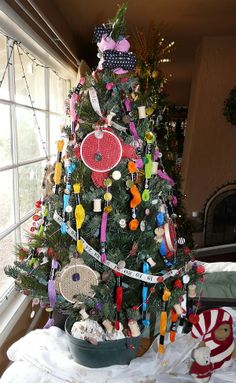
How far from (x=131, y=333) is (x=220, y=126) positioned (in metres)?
3.04

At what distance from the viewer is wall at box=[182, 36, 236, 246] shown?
11.8 feet

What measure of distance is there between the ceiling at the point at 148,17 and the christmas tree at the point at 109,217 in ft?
2.53

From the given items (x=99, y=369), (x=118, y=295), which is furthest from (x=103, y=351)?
(x=118, y=295)

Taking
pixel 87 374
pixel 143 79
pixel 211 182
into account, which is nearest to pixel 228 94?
pixel 211 182

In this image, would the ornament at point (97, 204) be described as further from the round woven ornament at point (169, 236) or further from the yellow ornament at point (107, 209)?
the round woven ornament at point (169, 236)

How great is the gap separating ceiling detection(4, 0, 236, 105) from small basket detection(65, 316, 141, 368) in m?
1.52

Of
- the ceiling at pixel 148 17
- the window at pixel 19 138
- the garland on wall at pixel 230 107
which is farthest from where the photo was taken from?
the garland on wall at pixel 230 107

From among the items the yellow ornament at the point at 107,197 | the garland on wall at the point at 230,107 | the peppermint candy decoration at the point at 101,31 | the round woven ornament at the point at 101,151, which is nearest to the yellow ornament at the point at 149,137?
the round woven ornament at the point at 101,151

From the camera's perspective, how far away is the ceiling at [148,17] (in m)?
2.39

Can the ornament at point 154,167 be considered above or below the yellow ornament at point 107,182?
above

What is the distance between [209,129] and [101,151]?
2888 mm

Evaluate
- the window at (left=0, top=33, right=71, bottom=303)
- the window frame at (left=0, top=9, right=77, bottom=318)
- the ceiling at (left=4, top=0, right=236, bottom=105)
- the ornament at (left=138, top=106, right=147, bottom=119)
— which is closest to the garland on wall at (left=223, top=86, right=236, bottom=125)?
the ceiling at (left=4, top=0, right=236, bottom=105)

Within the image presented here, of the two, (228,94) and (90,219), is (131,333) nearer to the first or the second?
(90,219)

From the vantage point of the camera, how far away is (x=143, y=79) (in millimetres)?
2682
